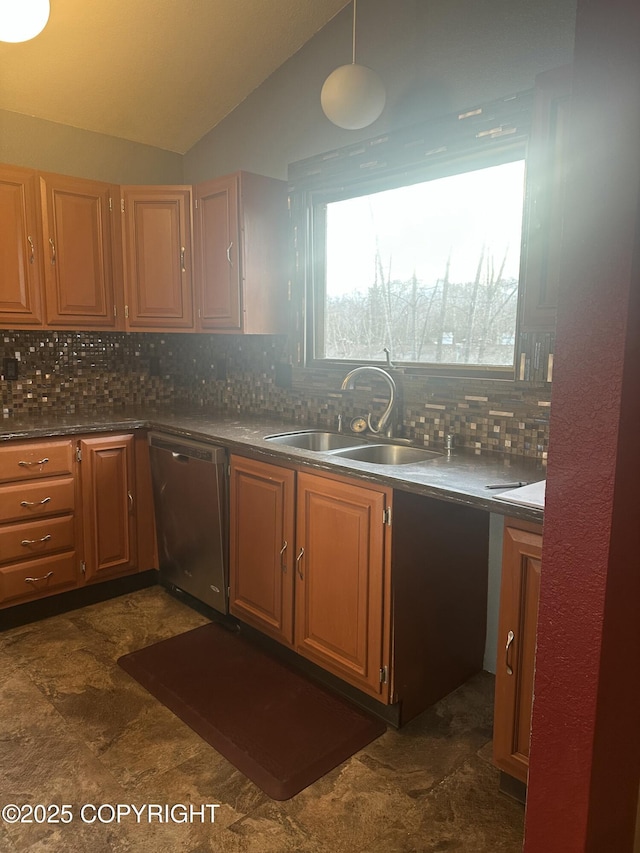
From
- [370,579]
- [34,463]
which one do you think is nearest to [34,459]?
[34,463]

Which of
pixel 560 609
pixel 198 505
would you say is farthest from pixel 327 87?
pixel 560 609

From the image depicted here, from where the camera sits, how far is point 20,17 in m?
2.06

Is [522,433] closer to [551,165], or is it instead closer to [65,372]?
[551,165]

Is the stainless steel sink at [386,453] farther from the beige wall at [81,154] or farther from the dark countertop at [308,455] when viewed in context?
the beige wall at [81,154]

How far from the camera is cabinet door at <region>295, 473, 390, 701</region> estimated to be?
6.66 feet

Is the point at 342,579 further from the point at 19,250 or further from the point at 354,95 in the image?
the point at 19,250

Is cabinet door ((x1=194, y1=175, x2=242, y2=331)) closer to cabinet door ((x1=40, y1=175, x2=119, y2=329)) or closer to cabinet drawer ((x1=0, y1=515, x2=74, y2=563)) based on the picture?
cabinet door ((x1=40, y1=175, x2=119, y2=329))

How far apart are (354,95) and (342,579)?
187 centimetres

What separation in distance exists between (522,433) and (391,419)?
1.90ft

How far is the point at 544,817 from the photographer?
122 cm

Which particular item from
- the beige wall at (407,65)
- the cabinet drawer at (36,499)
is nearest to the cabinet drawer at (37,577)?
the cabinet drawer at (36,499)

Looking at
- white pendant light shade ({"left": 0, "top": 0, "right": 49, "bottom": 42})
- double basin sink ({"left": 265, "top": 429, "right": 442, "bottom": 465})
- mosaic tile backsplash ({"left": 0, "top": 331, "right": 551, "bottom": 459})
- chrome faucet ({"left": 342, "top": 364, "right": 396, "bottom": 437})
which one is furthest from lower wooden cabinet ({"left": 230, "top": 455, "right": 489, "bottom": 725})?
white pendant light shade ({"left": 0, "top": 0, "right": 49, "bottom": 42})

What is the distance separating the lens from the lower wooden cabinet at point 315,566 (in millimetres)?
2039

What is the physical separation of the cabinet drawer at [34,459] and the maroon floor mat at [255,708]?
895 mm
